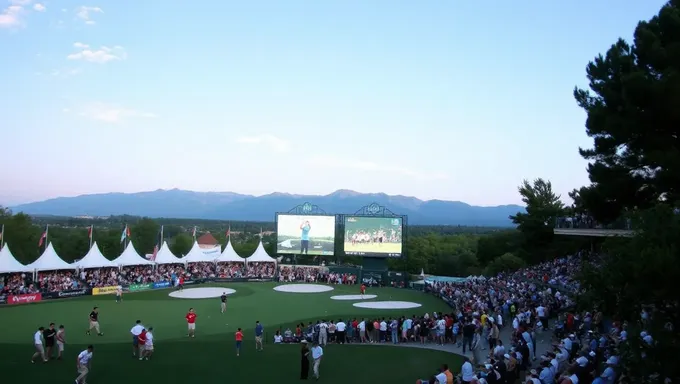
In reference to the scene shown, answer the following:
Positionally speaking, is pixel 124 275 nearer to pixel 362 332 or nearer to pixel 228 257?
pixel 228 257

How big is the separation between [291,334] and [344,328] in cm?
234

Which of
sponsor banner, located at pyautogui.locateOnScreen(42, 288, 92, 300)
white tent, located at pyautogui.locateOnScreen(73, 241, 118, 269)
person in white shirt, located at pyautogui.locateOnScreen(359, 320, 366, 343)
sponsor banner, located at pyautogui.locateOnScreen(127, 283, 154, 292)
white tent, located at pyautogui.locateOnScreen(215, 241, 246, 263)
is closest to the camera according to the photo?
person in white shirt, located at pyautogui.locateOnScreen(359, 320, 366, 343)

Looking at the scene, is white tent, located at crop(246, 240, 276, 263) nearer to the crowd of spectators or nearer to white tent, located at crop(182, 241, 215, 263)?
the crowd of spectators

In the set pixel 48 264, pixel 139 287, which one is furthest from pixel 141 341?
pixel 48 264

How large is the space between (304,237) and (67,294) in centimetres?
1976

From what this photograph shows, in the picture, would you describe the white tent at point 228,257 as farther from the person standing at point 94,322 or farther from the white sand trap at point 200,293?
the person standing at point 94,322

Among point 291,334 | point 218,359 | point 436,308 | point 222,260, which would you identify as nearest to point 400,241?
point 436,308

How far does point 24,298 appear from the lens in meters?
31.9

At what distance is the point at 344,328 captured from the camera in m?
21.2

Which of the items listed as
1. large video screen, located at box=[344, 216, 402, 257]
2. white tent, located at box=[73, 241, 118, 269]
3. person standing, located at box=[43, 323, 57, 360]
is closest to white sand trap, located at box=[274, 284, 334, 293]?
large video screen, located at box=[344, 216, 402, 257]

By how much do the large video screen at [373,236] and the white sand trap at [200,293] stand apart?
11510 millimetres

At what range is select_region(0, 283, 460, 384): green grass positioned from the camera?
15484mm

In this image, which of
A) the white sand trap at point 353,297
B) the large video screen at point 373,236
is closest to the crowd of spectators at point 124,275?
the large video screen at point 373,236

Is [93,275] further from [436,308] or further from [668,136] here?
[668,136]
